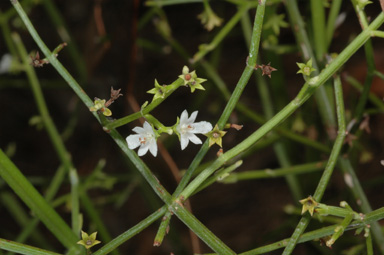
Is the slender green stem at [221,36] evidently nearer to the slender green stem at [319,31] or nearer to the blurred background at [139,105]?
the slender green stem at [319,31]

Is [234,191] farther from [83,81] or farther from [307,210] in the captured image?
[307,210]

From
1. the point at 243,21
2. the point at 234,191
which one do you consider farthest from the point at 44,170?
the point at 243,21

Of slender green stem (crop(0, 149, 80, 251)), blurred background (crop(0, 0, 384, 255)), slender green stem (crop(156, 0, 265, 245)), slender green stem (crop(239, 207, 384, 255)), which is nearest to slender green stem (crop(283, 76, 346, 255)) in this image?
slender green stem (crop(239, 207, 384, 255))

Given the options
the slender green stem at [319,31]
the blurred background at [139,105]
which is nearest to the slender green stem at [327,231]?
the slender green stem at [319,31]

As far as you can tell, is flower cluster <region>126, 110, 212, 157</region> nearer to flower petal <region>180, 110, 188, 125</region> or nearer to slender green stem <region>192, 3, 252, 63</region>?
flower petal <region>180, 110, 188, 125</region>

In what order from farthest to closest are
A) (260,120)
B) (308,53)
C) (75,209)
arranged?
(260,120)
(308,53)
(75,209)

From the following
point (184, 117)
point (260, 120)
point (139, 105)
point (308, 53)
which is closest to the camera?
point (184, 117)

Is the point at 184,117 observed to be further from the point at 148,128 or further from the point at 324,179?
the point at 324,179

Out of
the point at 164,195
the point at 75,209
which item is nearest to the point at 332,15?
the point at 164,195

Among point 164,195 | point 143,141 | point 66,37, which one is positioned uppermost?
point 66,37
